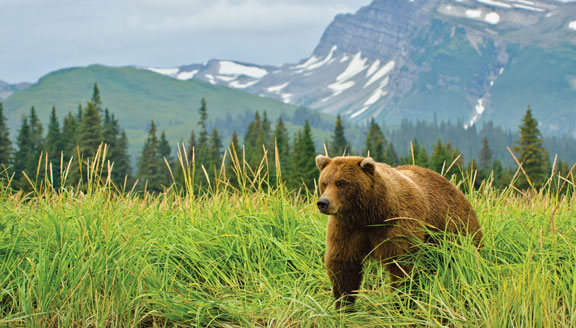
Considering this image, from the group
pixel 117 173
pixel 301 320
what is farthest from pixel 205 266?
pixel 117 173

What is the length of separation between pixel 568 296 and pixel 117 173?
82.9 meters

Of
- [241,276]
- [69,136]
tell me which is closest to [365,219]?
[241,276]

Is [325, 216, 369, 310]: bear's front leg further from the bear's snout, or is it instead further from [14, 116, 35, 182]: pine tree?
[14, 116, 35, 182]: pine tree

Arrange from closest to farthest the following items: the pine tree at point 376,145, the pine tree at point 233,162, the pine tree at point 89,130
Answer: the pine tree at point 233,162 → the pine tree at point 89,130 → the pine tree at point 376,145

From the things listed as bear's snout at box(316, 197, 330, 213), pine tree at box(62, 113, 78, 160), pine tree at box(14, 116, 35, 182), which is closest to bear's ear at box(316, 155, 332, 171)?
bear's snout at box(316, 197, 330, 213)

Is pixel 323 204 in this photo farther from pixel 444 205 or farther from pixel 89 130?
pixel 89 130

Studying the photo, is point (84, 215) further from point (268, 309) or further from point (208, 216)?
point (268, 309)

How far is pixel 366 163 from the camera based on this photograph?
4773 millimetres

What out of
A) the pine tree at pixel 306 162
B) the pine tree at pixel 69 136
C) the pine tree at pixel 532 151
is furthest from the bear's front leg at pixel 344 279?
the pine tree at pixel 69 136

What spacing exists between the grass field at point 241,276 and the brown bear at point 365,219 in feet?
0.80

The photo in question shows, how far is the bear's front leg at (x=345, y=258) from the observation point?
4.99m

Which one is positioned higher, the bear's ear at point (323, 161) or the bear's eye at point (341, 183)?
the bear's ear at point (323, 161)

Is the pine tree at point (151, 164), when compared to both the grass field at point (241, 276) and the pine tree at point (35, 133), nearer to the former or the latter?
the pine tree at point (35, 133)

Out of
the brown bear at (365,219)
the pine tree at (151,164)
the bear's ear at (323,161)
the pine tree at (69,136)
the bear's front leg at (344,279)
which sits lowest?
the pine tree at (151,164)
